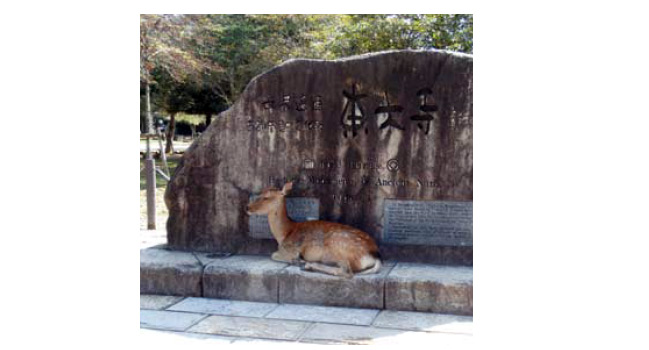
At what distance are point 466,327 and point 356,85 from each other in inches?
99.8

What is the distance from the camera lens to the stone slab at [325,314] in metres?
4.69

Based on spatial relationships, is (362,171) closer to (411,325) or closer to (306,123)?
(306,123)

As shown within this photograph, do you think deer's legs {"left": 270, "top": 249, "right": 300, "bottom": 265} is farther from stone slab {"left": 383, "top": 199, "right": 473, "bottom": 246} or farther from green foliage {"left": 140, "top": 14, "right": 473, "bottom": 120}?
green foliage {"left": 140, "top": 14, "right": 473, "bottom": 120}

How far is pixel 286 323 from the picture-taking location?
467cm

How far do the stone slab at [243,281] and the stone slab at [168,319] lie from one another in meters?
0.47

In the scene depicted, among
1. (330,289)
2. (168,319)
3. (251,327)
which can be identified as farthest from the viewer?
(330,289)

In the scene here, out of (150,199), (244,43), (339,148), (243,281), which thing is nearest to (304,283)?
(243,281)

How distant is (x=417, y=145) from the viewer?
18.1 ft

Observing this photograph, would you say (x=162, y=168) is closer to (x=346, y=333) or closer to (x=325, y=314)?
(x=325, y=314)

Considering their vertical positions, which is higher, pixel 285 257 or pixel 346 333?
pixel 285 257

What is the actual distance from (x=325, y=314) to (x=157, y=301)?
1.60 metres

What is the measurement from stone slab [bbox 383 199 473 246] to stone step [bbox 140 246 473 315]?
26 cm

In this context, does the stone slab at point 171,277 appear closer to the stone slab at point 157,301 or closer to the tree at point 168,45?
the stone slab at point 157,301

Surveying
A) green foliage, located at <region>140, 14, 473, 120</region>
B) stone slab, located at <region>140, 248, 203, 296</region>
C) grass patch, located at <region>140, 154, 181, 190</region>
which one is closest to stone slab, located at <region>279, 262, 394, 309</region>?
stone slab, located at <region>140, 248, 203, 296</region>
